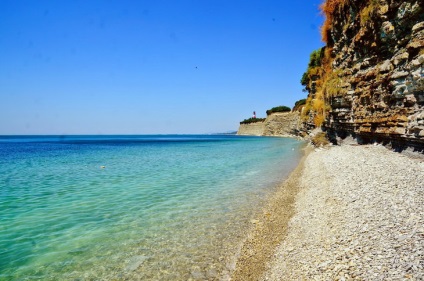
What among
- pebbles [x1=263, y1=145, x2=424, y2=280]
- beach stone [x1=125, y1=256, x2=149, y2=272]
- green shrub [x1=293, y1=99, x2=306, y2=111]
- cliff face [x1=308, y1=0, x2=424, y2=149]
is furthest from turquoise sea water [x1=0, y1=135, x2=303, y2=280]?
green shrub [x1=293, y1=99, x2=306, y2=111]

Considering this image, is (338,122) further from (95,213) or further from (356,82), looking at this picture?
(95,213)

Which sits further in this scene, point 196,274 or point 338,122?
point 338,122

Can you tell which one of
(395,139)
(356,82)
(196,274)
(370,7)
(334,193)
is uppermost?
(370,7)

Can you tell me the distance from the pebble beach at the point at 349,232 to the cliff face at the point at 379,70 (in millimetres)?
3814

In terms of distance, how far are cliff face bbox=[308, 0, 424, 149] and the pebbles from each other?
165 inches

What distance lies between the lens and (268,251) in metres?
7.25

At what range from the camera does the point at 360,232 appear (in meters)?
6.18

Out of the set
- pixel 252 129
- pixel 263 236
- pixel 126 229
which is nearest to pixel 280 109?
pixel 252 129

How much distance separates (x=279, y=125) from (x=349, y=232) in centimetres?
11851

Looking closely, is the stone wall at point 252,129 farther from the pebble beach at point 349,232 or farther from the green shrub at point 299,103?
the pebble beach at point 349,232

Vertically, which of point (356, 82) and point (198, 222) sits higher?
point (356, 82)

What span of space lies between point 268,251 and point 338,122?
22.1m

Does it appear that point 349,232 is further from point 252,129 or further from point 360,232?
point 252,129

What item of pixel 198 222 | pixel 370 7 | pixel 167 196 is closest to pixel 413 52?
pixel 370 7
